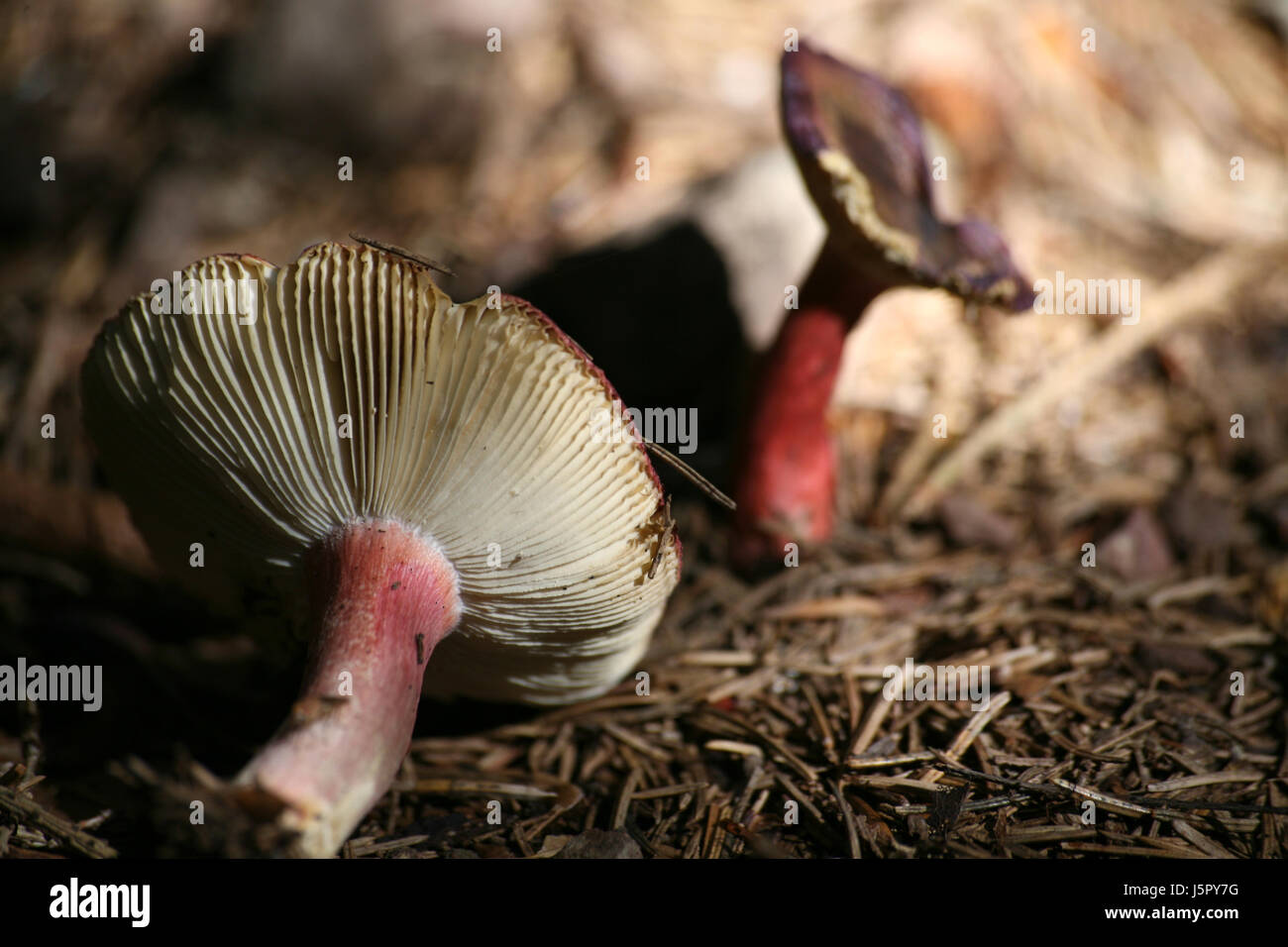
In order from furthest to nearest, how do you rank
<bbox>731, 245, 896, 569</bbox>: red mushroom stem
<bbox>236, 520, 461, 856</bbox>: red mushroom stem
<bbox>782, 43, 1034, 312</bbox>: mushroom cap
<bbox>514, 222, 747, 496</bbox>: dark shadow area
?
<bbox>514, 222, 747, 496</bbox>: dark shadow area < <bbox>731, 245, 896, 569</bbox>: red mushroom stem < <bbox>782, 43, 1034, 312</bbox>: mushroom cap < <bbox>236, 520, 461, 856</bbox>: red mushroom stem

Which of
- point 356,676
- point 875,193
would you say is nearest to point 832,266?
point 875,193

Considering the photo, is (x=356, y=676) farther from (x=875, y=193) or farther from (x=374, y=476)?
(x=875, y=193)

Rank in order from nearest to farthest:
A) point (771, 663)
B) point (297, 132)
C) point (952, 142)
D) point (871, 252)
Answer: point (871, 252) < point (771, 663) < point (952, 142) < point (297, 132)

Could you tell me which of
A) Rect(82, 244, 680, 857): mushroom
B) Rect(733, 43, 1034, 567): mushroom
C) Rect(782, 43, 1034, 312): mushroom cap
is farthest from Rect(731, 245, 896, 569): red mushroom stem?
Rect(82, 244, 680, 857): mushroom

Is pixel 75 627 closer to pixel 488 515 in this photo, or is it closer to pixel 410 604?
pixel 410 604

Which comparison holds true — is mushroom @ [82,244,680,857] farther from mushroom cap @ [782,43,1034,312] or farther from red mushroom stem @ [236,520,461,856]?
mushroom cap @ [782,43,1034,312]

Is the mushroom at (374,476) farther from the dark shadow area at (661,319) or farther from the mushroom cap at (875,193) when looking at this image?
the dark shadow area at (661,319)
